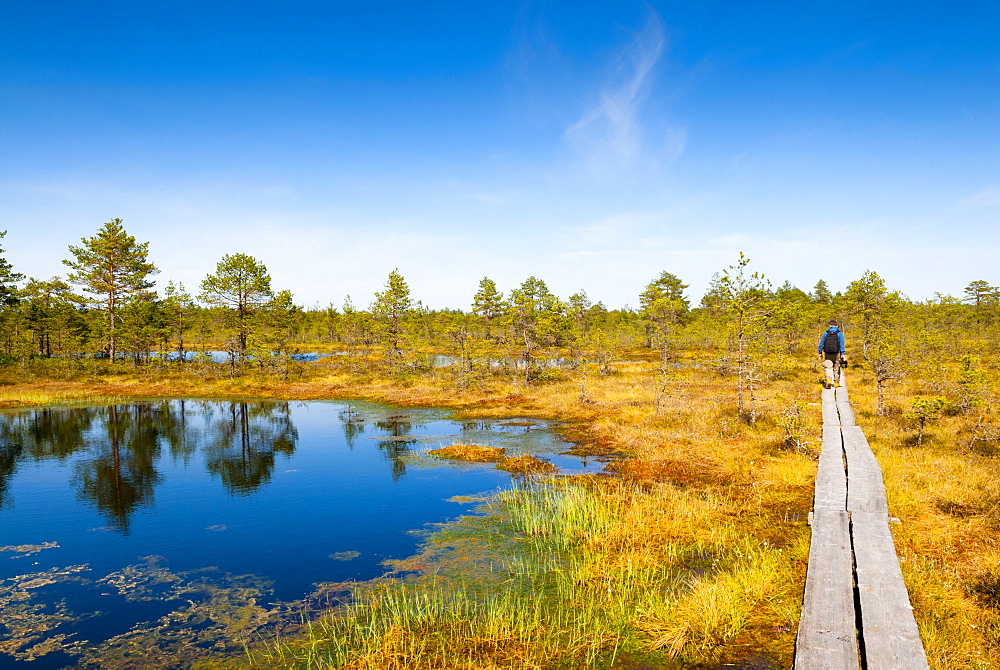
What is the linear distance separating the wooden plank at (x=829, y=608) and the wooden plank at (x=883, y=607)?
17cm

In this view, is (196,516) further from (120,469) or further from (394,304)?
(394,304)

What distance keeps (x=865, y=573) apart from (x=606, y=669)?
504 cm

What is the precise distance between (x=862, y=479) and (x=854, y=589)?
6.08 meters

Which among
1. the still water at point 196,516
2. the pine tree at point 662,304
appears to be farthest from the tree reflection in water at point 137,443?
the pine tree at point 662,304

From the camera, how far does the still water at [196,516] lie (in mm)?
11406

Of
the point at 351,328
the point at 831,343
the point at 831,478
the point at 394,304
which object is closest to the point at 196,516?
the point at 831,478

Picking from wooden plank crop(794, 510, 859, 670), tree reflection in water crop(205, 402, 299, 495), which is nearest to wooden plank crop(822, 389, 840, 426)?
wooden plank crop(794, 510, 859, 670)

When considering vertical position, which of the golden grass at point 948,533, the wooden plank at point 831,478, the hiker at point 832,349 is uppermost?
the hiker at point 832,349

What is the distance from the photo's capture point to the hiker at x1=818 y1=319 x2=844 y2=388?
25.2 m

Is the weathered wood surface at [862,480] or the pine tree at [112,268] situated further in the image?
the pine tree at [112,268]

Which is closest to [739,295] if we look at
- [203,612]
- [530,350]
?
[203,612]

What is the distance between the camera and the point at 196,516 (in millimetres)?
18609

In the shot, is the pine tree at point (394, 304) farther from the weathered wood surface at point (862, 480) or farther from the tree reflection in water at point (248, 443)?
the weathered wood surface at point (862, 480)

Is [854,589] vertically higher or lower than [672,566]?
higher
